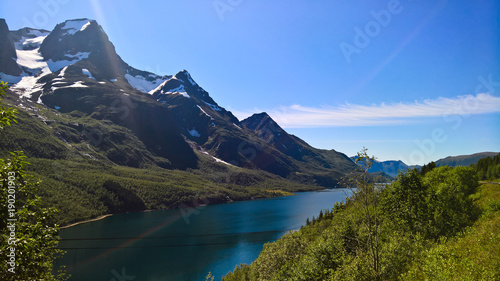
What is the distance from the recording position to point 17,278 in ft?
39.4

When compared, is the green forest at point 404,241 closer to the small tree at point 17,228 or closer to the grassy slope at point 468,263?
the grassy slope at point 468,263

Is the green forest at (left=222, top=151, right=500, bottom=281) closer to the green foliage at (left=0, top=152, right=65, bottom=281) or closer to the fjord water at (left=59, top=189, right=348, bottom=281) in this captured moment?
the green foliage at (left=0, top=152, right=65, bottom=281)

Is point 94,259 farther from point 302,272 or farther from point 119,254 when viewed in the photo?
point 302,272

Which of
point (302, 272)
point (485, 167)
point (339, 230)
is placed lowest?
point (302, 272)

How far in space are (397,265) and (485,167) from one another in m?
133

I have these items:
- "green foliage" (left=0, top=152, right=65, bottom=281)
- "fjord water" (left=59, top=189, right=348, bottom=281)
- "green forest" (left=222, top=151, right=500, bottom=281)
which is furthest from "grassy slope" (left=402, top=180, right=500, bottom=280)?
"fjord water" (left=59, top=189, right=348, bottom=281)

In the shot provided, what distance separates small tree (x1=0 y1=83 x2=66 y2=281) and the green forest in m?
18.8

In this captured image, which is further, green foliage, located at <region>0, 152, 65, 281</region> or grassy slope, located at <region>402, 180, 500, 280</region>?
grassy slope, located at <region>402, 180, 500, 280</region>

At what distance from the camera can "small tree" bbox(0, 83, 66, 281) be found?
436 inches

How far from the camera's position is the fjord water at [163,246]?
3730 inches

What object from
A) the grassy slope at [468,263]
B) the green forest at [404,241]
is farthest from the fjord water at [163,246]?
the grassy slope at [468,263]

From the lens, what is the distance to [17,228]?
12.2 meters

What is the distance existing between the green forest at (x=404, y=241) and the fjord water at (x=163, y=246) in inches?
1849

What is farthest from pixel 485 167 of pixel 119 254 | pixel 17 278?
pixel 119 254
